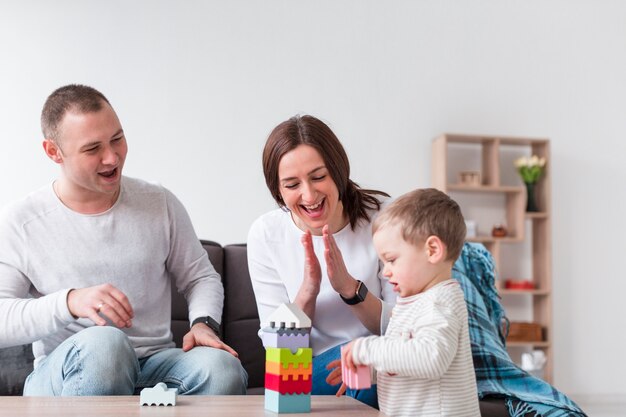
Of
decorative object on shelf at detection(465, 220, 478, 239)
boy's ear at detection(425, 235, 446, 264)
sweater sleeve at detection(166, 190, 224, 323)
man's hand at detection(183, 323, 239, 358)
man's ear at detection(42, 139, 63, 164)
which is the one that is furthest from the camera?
decorative object on shelf at detection(465, 220, 478, 239)

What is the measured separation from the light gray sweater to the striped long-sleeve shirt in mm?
730

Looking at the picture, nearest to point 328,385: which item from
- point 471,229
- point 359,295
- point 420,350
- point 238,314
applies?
point 359,295

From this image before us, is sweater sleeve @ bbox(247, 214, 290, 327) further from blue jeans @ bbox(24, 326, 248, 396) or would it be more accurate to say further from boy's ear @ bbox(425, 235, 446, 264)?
boy's ear @ bbox(425, 235, 446, 264)

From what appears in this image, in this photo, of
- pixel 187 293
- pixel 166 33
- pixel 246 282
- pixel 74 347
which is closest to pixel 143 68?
pixel 166 33

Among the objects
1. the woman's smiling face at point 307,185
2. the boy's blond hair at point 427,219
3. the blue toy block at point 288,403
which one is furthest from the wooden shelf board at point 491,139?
the blue toy block at point 288,403

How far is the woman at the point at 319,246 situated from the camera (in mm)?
1937

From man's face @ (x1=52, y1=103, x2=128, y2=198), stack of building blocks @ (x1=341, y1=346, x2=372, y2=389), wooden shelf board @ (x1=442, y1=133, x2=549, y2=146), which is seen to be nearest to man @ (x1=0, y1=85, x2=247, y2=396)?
man's face @ (x1=52, y1=103, x2=128, y2=198)

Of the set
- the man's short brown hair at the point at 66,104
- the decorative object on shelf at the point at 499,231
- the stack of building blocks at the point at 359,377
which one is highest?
the man's short brown hair at the point at 66,104

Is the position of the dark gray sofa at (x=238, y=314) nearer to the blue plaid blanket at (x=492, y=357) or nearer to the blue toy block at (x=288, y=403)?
the blue plaid blanket at (x=492, y=357)

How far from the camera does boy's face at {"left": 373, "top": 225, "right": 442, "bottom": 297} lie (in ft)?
4.95

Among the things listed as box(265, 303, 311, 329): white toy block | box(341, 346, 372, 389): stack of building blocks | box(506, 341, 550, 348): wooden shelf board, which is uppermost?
box(265, 303, 311, 329): white toy block

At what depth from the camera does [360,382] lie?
1407 millimetres

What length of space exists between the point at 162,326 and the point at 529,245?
374 centimetres

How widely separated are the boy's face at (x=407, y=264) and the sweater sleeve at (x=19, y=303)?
0.78m
